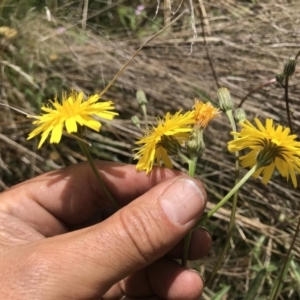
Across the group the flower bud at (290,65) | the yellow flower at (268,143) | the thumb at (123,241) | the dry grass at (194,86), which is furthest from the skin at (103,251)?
the dry grass at (194,86)

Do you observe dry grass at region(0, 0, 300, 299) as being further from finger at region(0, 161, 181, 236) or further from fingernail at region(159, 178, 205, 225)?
fingernail at region(159, 178, 205, 225)

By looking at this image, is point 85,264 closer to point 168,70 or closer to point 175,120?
point 175,120

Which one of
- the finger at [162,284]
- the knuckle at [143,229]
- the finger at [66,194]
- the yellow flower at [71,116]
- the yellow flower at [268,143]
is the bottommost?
the finger at [162,284]

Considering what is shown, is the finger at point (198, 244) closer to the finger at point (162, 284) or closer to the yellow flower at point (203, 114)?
the finger at point (162, 284)

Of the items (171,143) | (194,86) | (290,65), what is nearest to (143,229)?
(171,143)

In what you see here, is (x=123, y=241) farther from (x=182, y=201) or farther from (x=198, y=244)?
(x=198, y=244)

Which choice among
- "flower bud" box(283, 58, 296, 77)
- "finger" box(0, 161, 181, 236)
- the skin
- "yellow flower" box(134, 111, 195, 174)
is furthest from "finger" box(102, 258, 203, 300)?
"flower bud" box(283, 58, 296, 77)
